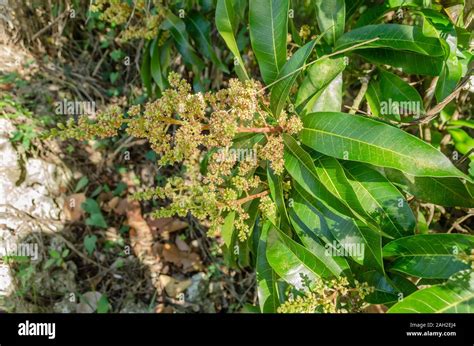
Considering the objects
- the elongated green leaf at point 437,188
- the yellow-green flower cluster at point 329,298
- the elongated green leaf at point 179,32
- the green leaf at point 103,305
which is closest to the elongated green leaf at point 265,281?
the yellow-green flower cluster at point 329,298

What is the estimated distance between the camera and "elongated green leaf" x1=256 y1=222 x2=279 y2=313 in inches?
66.6

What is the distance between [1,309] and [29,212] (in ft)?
1.98

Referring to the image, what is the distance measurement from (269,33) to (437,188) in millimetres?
820

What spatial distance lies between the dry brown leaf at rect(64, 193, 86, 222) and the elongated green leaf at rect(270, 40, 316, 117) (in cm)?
196

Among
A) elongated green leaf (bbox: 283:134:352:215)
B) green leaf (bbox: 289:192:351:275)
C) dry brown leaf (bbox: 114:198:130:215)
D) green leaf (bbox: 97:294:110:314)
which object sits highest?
elongated green leaf (bbox: 283:134:352:215)

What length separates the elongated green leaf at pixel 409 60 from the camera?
5.57 feet

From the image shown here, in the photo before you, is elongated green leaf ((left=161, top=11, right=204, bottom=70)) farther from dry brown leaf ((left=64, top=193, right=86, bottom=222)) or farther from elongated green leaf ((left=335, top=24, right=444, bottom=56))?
dry brown leaf ((left=64, top=193, right=86, bottom=222))

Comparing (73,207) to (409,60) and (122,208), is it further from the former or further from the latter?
(409,60)

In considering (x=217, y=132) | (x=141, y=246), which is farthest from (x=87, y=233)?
(x=217, y=132)

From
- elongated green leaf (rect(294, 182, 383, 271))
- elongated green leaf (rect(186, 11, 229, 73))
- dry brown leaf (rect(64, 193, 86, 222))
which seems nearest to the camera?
elongated green leaf (rect(294, 182, 383, 271))

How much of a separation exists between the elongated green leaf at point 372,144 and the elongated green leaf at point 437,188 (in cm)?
30

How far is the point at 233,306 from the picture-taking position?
2.93 m

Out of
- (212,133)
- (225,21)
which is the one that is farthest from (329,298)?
(225,21)

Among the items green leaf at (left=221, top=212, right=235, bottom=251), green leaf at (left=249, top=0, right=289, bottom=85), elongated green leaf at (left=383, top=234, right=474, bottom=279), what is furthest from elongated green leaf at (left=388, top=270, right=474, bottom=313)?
green leaf at (left=249, top=0, right=289, bottom=85)
